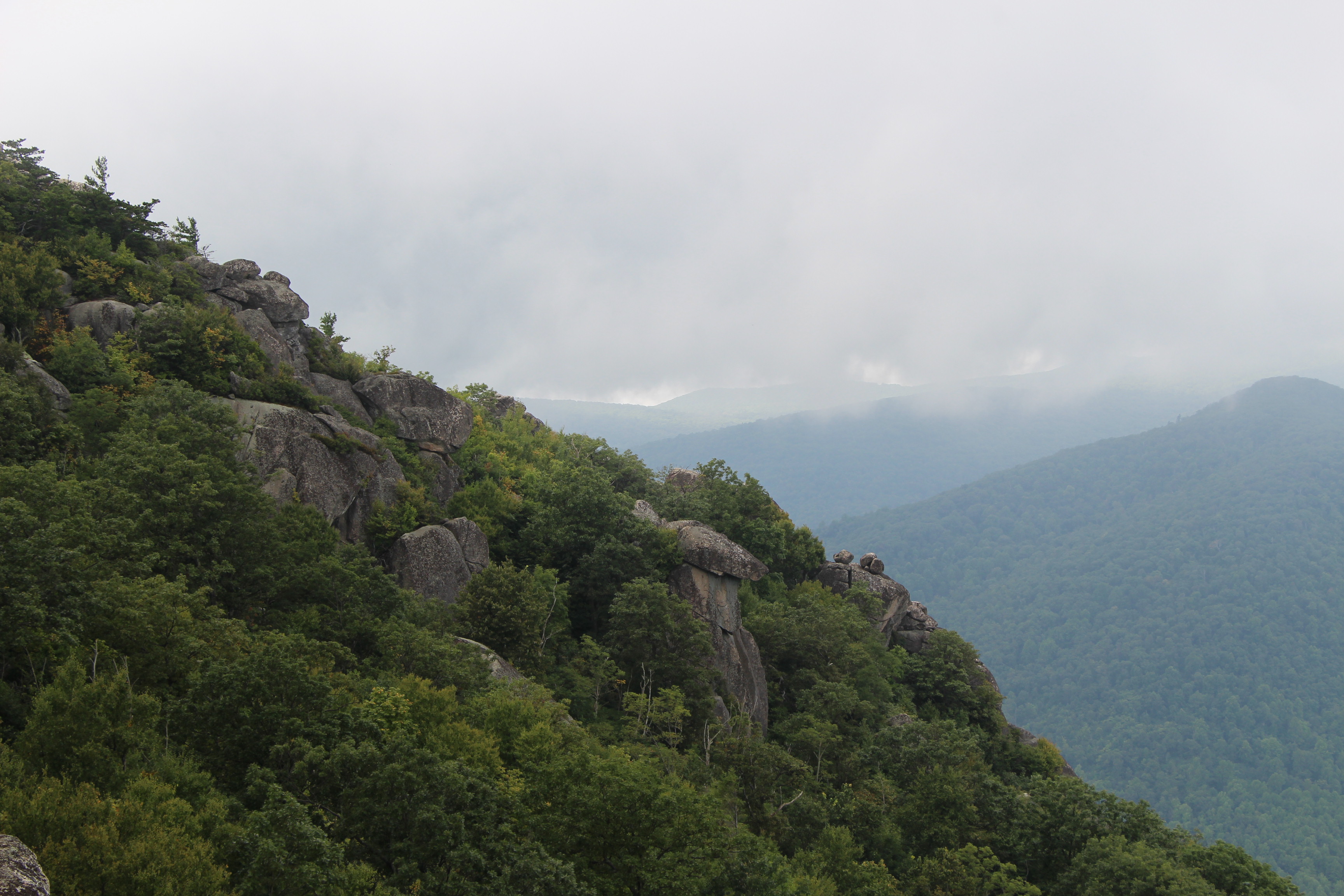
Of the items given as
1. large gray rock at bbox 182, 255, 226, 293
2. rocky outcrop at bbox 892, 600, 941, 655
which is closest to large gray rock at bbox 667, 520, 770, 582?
rocky outcrop at bbox 892, 600, 941, 655

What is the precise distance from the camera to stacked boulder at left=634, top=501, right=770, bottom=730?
48.2 meters

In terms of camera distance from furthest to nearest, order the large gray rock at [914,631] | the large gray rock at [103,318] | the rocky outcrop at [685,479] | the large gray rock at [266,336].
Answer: the rocky outcrop at [685,479]
the large gray rock at [914,631]
the large gray rock at [266,336]
the large gray rock at [103,318]

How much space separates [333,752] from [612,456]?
1942 inches

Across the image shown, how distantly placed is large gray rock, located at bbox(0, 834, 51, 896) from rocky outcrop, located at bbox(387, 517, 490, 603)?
88.8 ft

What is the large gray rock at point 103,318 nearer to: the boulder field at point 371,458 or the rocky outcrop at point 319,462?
the boulder field at point 371,458

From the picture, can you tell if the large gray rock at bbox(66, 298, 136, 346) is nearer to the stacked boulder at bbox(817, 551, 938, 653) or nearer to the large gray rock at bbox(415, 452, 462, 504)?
the large gray rock at bbox(415, 452, 462, 504)

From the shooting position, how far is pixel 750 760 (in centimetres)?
3622

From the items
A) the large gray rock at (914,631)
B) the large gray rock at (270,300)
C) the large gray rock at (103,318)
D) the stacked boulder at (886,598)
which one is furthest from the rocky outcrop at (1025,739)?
the large gray rock at (103,318)

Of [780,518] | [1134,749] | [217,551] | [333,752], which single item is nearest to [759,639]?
[780,518]

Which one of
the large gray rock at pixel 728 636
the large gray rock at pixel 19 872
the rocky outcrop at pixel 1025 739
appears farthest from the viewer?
the rocky outcrop at pixel 1025 739

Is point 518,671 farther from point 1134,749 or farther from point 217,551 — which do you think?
point 1134,749

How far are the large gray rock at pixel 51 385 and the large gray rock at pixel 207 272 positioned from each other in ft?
46.5

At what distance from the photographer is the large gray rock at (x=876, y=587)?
6912 centimetres

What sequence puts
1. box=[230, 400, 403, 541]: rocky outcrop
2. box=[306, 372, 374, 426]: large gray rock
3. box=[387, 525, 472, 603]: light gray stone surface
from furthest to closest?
box=[306, 372, 374, 426]: large gray rock, box=[387, 525, 472, 603]: light gray stone surface, box=[230, 400, 403, 541]: rocky outcrop
